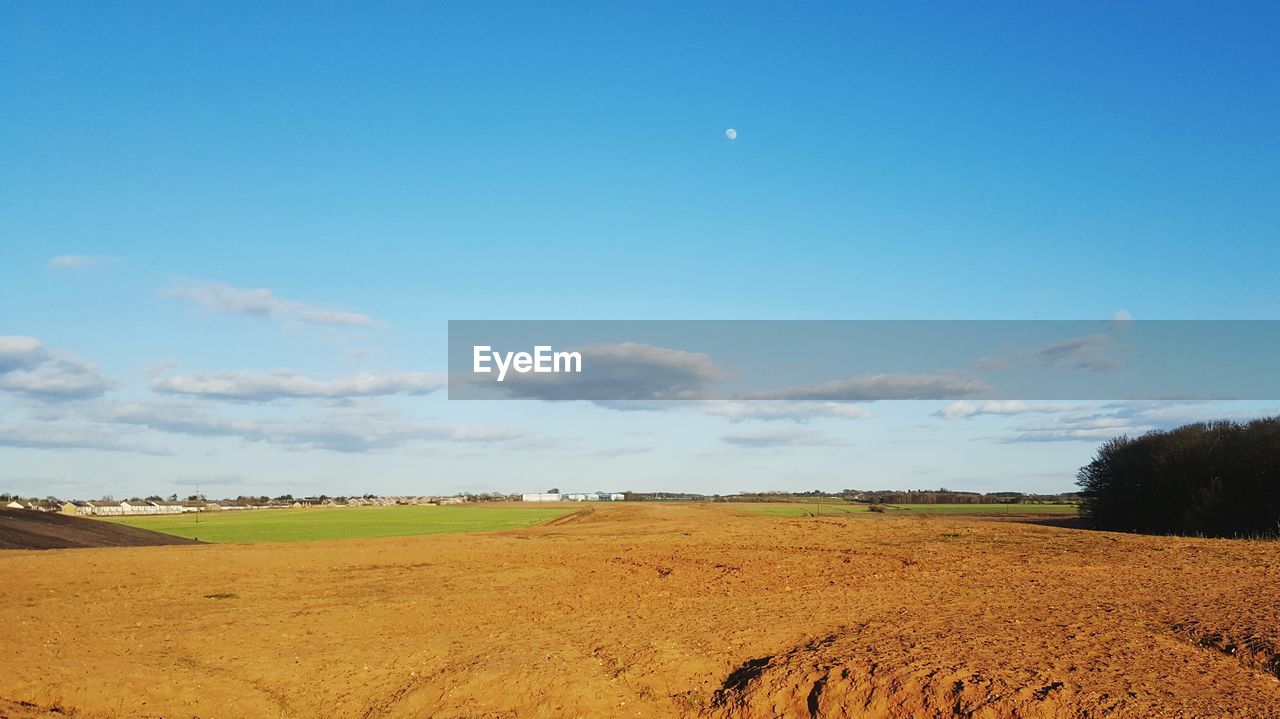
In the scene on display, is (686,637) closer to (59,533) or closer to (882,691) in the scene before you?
(882,691)

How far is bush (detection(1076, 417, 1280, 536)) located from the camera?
36906 mm

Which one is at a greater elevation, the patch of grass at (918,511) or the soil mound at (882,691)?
the soil mound at (882,691)

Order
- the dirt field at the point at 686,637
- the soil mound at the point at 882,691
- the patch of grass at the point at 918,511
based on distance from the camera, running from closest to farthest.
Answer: the soil mound at the point at 882,691
the dirt field at the point at 686,637
the patch of grass at the point at 918,511

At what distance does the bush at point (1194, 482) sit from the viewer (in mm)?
36906

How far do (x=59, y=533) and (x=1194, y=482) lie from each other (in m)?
50.6

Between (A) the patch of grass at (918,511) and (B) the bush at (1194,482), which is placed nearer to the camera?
(B) the bush at (1194,482)

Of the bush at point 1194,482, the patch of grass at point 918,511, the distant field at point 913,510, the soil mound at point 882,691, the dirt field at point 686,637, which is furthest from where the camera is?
the distant field at point 913,510

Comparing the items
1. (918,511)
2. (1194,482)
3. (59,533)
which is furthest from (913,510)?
(59,533)

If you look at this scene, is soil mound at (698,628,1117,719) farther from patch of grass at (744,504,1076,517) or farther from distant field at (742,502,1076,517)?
distant field at (742,502,1076,517)

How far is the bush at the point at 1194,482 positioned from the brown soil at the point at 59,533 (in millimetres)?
46604

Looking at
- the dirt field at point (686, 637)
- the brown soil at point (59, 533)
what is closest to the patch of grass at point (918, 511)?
the brown soil at point (59, 533)

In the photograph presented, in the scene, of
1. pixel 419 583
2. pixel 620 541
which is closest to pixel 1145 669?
pixel 419 583

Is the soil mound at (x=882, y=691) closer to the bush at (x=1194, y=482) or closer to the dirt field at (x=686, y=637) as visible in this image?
the dirt field at (x=686, y=637)

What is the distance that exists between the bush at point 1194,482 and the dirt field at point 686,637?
18086mm
